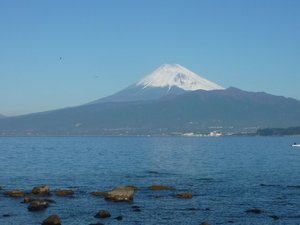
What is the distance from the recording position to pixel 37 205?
3588 centimetres

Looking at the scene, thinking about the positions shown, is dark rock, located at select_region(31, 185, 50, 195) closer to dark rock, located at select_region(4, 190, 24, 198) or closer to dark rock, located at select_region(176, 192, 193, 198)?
dark rock, located at select_region(4, 190, 24, 198)

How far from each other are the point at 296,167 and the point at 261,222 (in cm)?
4068

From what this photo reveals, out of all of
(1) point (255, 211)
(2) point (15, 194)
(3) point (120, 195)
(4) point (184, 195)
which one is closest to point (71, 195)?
(2) point (15, 194)

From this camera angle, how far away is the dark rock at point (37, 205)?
3553cm

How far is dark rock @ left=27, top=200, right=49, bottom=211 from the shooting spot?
35.5 m

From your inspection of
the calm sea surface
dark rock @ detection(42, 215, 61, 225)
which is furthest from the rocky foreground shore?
the calm sea surface

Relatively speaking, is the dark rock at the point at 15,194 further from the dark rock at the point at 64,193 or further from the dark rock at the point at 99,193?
the dark rock at the point at 99,193

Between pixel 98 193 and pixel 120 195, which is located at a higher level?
pixel 120 195


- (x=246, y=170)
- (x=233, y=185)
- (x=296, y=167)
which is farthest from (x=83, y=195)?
(x=296, y=167)

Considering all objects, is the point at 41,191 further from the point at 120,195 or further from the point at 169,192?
the point at 169,192

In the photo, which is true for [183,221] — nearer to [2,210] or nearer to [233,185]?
[2,210]

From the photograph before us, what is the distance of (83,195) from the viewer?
42375 mm

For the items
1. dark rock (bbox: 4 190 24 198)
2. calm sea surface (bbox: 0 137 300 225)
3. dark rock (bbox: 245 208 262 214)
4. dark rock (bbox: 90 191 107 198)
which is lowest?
dark rock (bbox: 245 208 262 214)

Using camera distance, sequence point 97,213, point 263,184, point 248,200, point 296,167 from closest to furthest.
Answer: point 97,213
point 248,200
point 263,184
point 296,167
